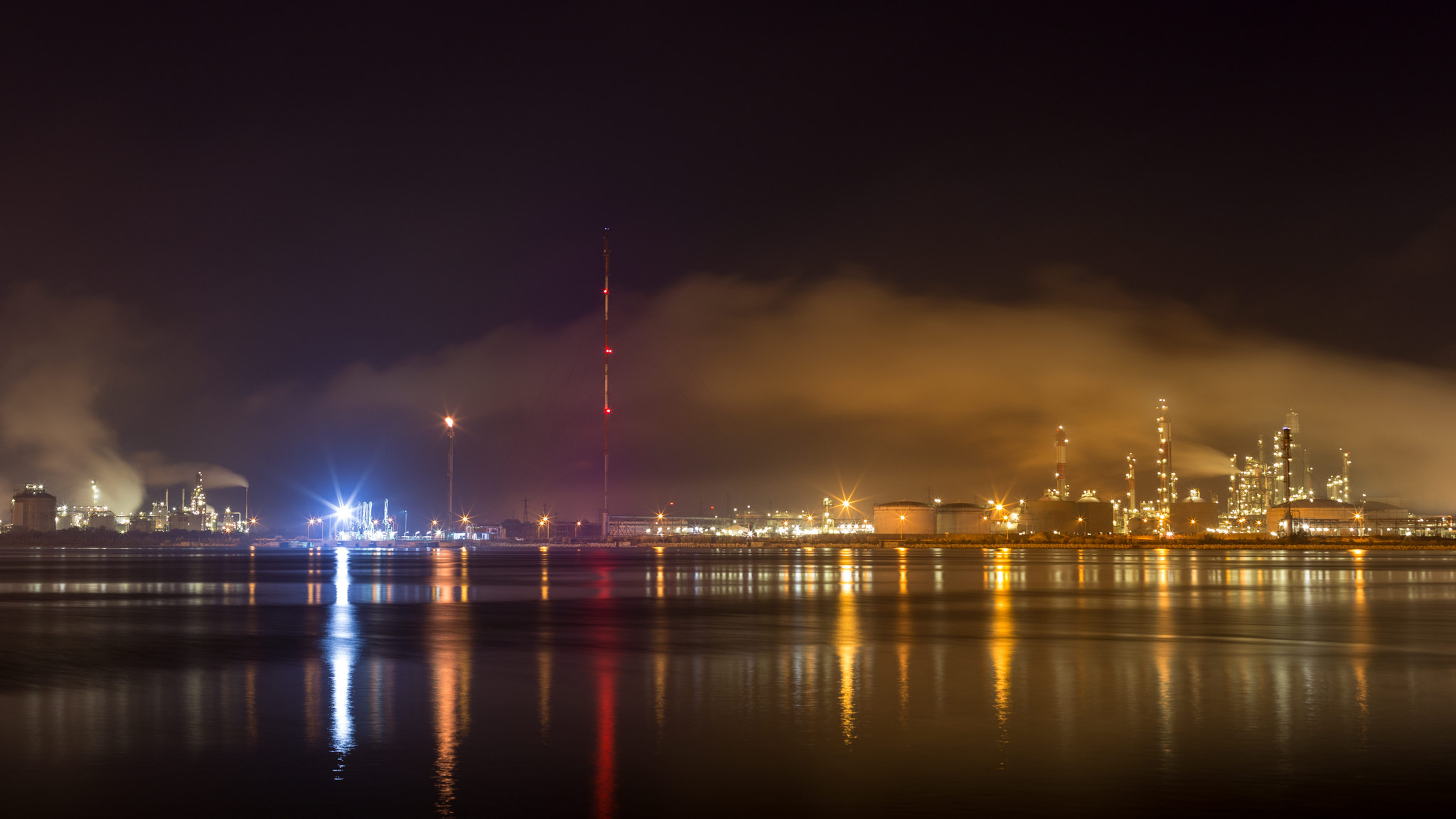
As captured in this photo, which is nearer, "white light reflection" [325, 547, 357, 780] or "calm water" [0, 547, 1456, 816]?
"calm water" [0, 547, 1456, 816]

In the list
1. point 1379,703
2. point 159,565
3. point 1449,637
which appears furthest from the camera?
point 159,565

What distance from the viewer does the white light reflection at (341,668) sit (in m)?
16.7

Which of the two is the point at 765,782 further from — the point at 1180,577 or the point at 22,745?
the point at 1180,577

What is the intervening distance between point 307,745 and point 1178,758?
11541mm

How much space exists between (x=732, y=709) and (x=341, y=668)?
10.2m

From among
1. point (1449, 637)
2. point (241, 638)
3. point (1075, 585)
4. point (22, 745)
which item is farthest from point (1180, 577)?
point (22, 745)

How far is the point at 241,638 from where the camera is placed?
3297 centimetres

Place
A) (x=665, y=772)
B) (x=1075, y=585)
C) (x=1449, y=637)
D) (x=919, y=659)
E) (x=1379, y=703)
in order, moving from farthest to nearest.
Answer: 1. (x=1075, y=585)
2. (x=1449, y=637)
3. (x=919, y=659)
4. (x=1379, y=703)
5. (x=665, y=772)

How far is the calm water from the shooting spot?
13.7 m

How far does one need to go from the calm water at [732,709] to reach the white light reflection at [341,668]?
0.14 m

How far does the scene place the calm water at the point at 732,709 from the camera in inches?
538

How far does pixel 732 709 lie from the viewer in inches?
776

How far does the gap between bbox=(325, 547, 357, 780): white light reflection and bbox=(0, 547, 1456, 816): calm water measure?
0.47ft

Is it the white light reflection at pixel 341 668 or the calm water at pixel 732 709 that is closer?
the calm water at pixel 732 709
